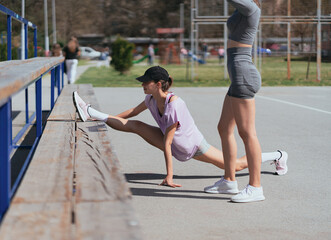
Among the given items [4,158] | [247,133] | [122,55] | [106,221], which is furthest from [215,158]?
[122,55]

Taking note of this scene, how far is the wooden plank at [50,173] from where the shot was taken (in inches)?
107

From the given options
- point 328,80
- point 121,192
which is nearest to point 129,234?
point 121,192

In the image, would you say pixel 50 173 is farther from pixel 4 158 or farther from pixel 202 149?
pixel 202 149

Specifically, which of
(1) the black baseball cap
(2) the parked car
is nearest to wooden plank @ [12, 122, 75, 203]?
(1) the black baseball cap

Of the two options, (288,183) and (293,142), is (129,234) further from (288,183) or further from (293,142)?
A: (293,142)

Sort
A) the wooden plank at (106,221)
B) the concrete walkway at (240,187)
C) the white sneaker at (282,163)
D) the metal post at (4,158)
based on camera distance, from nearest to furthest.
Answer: the wooden plank at (106,221), the metal post at (4,158), the concrete walkway at (240,187), the white sneaker at (282,163)

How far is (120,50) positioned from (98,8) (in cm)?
8290

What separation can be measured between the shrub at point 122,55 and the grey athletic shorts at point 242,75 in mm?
26381

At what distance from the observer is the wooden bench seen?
2.25m

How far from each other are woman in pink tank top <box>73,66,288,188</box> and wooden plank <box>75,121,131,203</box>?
73cm

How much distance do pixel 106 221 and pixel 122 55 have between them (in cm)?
2915

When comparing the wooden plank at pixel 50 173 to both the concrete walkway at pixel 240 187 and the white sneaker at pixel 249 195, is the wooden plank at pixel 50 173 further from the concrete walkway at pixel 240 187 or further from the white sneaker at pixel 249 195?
the white sneaker at pixel 249 195

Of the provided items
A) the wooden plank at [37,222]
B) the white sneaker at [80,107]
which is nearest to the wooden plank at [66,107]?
the white sneaker at [80,107]

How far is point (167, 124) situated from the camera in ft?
17.5
